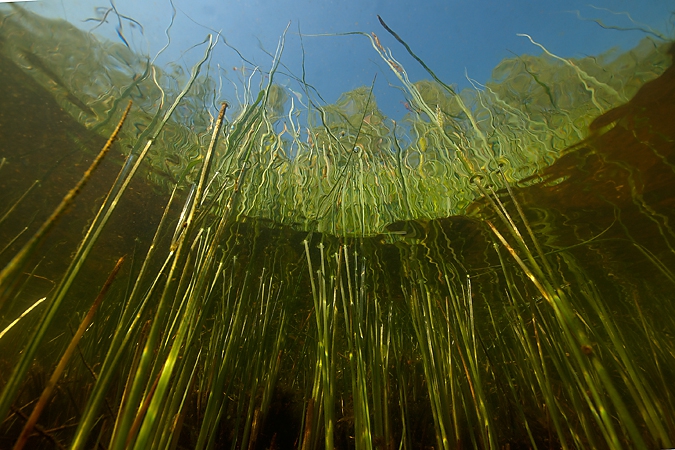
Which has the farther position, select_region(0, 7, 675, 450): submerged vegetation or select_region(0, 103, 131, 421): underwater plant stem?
select_region(0, 7, 675, 450): submerged vegetation

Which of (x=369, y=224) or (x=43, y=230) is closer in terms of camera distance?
(x=43, y=230)

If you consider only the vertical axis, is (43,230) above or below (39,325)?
above

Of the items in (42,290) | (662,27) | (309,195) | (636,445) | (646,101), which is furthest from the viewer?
(42,290)

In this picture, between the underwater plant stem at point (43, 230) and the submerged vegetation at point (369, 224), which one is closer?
the underwater plant stem at point (43, 230)

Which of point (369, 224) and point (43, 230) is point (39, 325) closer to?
point (43, 230)

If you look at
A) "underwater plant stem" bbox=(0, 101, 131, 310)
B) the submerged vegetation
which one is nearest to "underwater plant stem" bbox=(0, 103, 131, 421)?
"underwater plant stem" bbox=(0, 101, 131, 310)

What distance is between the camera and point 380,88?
15.3 feet

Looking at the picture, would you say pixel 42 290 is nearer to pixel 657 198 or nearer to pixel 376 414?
pixel 376 414

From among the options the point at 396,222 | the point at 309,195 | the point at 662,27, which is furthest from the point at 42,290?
the point at 662,27

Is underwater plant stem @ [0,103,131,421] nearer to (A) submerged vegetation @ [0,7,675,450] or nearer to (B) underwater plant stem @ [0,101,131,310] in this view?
(B) underwater plant stem @ [0,101,131,310]

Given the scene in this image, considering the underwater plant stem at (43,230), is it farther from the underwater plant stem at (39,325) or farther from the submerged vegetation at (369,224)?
the submerged vegetation at (369,224)

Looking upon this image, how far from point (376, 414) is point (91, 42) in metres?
5.98

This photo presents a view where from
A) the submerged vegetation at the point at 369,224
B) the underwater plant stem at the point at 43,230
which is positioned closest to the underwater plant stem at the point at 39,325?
the underwater plant stem at the point at 43,230

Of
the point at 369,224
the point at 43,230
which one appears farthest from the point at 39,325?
the point at 369,224
